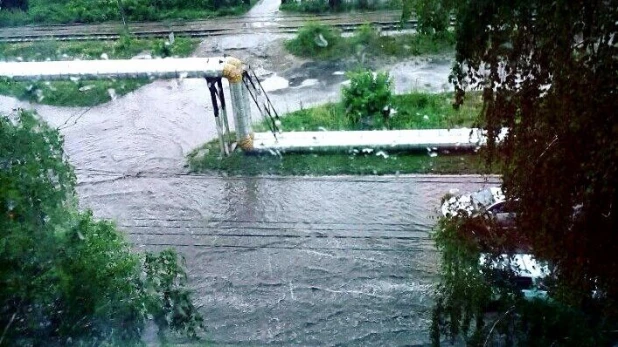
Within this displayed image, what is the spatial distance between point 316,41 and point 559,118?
14545mm

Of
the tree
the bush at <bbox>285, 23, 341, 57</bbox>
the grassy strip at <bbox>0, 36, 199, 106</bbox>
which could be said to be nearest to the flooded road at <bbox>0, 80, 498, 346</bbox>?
the grassy strip at <bbox>0, 36, 199, 106</bbox>

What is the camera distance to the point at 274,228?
429 inches

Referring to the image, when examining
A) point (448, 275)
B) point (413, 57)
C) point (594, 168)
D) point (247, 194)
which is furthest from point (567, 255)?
point (413, 57)

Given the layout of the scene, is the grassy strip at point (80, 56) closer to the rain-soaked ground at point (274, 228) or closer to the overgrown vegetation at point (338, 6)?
the rain-soaked ground at point (274, 228)

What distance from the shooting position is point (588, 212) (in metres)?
4.39

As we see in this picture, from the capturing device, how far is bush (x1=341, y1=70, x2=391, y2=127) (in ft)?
45.2

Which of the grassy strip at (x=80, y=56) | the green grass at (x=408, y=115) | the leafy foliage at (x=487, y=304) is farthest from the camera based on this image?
the grassy strip at (x=80, y=56)

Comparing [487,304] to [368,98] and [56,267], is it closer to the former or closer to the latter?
[56,267]

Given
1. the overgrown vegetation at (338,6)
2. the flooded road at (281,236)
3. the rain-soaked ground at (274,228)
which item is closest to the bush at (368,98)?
the rain-soaked ground at (274,228)

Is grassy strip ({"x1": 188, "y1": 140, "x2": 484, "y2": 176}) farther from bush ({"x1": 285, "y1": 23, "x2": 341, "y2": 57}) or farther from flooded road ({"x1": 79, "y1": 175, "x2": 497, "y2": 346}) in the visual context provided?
bush ({"x1": 285, "y1": 23, "x2": 341, "y2": 57})

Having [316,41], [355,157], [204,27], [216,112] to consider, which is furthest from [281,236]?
[204,27]

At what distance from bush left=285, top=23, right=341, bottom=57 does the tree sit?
43.9ft

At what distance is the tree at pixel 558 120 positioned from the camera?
4.02 metres

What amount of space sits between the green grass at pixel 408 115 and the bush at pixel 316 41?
4.04 metres
